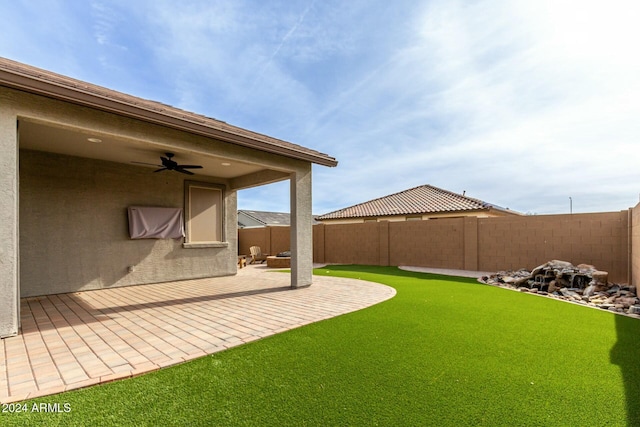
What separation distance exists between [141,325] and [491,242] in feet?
37.1

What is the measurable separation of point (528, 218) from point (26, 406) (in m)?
12.5

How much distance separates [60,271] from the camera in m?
6.98

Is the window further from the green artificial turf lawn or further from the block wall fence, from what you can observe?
the block wall fence

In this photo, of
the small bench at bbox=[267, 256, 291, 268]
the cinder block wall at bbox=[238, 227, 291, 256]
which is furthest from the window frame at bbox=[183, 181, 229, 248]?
the cinder block wall at bbox=[238, 227, 291, 256]

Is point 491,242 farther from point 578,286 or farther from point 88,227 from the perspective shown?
point 88,227

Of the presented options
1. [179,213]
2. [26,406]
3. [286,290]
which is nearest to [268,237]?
[179,213]

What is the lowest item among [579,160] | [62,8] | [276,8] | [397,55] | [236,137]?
[236,137]

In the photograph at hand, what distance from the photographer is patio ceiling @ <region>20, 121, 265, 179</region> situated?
520cm

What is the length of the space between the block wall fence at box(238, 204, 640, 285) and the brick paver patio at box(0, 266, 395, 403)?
5.83 m

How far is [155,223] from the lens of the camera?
8.28 metres

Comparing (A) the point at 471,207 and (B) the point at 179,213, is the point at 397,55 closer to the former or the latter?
(B) the point at 179,213

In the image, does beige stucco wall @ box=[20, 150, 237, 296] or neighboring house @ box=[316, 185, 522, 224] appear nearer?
beige stucco wall @ box=[20, 150, 237, 296]

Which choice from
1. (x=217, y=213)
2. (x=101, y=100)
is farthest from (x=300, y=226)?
(x=101, y=100)

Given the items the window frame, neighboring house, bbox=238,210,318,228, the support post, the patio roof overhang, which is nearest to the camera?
the patio roof overhang
